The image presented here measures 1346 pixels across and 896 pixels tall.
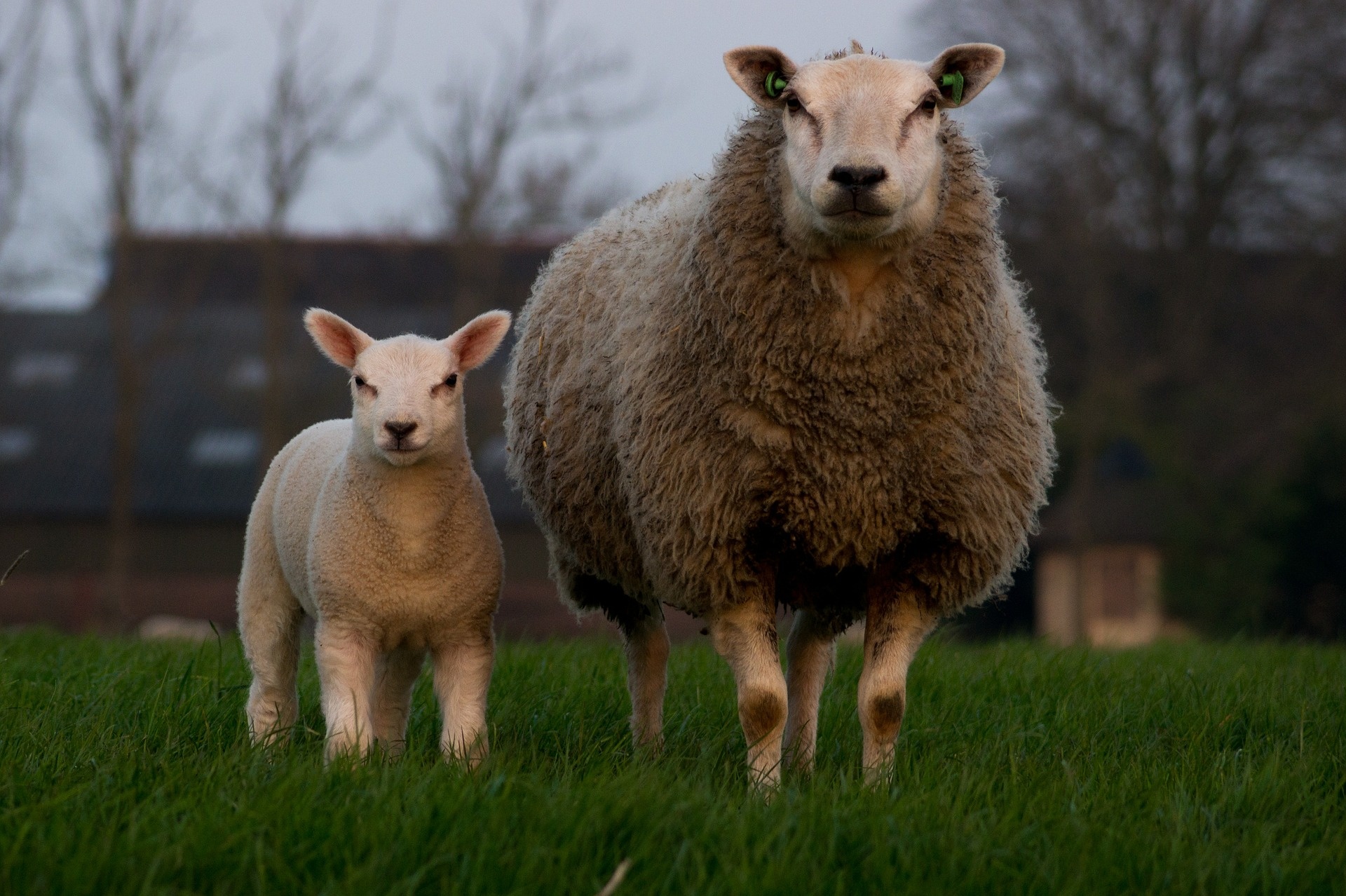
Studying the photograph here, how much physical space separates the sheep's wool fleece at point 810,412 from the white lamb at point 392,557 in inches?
19.6

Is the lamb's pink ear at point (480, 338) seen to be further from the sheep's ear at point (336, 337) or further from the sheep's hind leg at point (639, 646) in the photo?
the sheep's hind leg at point (639, 646)

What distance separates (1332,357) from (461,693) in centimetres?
2105

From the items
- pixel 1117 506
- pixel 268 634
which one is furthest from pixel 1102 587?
pixel 268 634

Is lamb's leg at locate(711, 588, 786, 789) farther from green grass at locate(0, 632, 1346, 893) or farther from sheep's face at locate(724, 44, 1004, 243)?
sheep's face at locate(724, 44, 1004, 243)

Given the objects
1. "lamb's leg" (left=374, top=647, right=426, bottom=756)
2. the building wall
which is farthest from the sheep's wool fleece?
the building wall

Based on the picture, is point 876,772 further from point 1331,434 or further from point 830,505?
point 1331,434

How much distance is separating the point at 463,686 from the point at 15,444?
28129 mm

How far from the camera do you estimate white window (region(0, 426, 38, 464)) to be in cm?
2983

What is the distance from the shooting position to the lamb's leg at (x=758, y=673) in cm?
446

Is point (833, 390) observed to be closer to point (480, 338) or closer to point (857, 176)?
point (857, 176)

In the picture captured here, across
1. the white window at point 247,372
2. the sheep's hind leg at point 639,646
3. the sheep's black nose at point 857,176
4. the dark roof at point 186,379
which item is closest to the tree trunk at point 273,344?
the dark roof at point 186,379

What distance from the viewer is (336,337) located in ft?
15.9

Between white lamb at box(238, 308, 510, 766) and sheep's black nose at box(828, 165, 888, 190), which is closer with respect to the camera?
sheep's black nose at box(828, 165, 888, 190)

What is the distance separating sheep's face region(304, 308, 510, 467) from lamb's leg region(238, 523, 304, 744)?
0.69 meters
